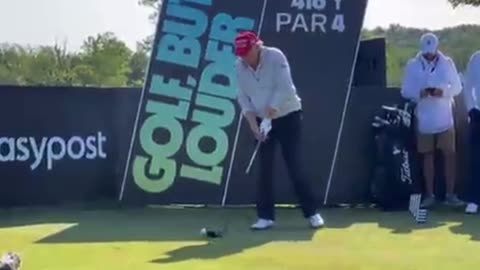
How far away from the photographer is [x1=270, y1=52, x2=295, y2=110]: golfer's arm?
9891mm

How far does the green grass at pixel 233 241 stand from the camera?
27.0ft

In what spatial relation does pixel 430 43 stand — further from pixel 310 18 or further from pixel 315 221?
pixel 315 221

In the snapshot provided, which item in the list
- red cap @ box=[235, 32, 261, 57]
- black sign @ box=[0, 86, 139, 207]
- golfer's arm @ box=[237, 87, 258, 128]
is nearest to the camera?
red cap @ box=[235, 32, 261, 57]

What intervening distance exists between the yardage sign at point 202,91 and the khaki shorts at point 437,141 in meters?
1.17

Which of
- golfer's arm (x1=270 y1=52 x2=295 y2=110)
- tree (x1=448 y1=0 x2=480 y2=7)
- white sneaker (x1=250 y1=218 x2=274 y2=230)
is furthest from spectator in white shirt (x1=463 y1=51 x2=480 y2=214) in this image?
tree (x1=448 y1=0 x2=480 y2=7)

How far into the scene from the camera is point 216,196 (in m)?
11.9

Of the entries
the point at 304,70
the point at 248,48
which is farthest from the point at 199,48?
the point at 248,48

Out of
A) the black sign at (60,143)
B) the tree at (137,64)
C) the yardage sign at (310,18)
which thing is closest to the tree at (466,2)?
the tree at (137,64)

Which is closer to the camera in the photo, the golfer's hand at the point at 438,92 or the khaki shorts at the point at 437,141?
the golfer's hand at the point at 438,92

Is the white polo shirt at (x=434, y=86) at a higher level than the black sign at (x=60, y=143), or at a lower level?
higher

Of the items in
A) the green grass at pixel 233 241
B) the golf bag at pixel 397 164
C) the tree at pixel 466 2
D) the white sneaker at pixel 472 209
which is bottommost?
the green grass at pixel 233 241

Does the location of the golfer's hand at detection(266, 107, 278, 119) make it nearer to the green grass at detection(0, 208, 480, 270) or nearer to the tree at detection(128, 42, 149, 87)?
the green grass at detection(0, 208, 480, 270)

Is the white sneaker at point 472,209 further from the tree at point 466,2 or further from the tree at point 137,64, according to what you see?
the tree at point 466,2

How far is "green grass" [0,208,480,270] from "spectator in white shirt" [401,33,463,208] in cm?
59
